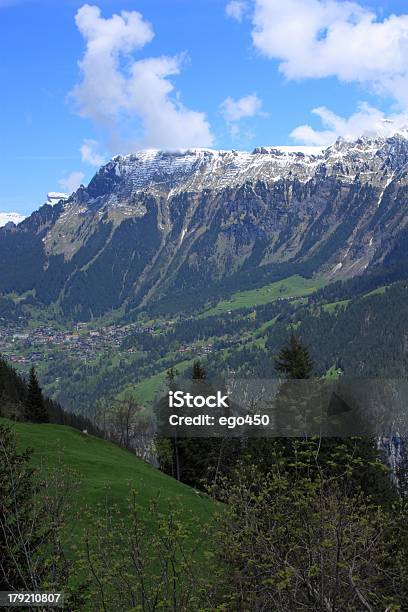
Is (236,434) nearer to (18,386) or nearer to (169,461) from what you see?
(169,461)

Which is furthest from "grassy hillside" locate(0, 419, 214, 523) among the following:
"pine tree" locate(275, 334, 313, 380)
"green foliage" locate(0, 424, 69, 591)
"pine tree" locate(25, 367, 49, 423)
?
"pine tree" locate(25, 367, 49, 423)

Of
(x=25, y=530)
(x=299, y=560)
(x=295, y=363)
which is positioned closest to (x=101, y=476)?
(x=295, y=363)

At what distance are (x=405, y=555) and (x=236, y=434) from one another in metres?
56.0

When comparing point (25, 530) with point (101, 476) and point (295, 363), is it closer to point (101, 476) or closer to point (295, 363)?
point (101, 476)

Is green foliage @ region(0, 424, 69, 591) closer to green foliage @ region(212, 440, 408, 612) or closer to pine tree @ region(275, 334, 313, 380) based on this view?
green foliage @ region(212, 440, 408, 612)

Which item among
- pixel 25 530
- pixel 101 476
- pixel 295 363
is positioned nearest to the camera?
pixel 25 530

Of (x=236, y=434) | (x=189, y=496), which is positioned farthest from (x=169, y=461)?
(x=189, y=496)

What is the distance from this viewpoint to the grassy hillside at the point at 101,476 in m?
37.8

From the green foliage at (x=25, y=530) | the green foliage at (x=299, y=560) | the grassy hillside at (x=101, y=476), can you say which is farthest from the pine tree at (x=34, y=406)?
the green foliage at (x=299, y=560)

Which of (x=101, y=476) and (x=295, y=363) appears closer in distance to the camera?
(x=101, y=476)

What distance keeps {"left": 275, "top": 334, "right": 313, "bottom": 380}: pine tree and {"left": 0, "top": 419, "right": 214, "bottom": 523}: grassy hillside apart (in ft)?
46.5

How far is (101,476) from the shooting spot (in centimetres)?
4512

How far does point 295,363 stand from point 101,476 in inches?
826

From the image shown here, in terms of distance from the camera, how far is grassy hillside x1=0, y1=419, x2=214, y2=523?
37812 millimetres
